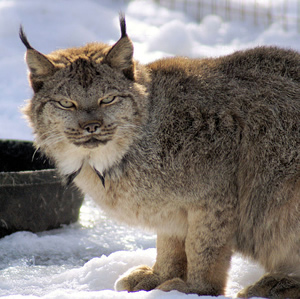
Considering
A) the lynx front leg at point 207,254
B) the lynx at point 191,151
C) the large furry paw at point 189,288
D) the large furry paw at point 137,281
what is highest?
the lynx at point 191,151

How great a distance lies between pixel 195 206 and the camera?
10.8 feet

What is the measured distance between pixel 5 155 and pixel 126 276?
2.51 m

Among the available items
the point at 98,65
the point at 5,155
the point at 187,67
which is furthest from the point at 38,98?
the point at 5,155

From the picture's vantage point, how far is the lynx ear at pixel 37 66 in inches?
130

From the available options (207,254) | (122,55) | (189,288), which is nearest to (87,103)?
(122,55)

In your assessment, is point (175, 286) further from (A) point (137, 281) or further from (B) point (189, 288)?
(A) point (137, 281)

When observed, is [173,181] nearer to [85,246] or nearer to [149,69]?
[149,69]

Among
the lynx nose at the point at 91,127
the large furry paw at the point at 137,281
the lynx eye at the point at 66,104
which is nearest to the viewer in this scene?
the lynx nose at the point at 91,127

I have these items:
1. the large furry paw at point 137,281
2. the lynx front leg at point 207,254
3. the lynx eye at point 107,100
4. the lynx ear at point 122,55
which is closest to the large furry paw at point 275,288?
the lynx front leg at point 207,254

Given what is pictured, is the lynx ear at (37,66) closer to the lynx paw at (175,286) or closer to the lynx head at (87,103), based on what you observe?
the lynx head at (87,103)

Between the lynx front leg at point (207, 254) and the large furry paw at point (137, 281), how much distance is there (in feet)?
0.79

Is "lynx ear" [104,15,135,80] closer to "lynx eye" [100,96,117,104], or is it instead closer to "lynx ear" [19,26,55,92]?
"lynx eye" [100,96,117,104]

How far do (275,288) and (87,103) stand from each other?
1671 millimetres

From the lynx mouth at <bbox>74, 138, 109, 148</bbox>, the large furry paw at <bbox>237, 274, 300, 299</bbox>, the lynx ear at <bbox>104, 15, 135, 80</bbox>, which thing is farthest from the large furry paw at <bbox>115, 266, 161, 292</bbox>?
the lynx ear at <bbox>104, 15, 135, 80</bbox>
